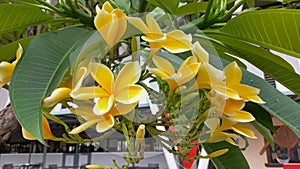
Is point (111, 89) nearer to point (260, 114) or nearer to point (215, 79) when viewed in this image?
point (215, 79)

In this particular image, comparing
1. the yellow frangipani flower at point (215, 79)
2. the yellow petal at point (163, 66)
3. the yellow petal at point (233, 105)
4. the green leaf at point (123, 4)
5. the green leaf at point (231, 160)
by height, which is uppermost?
the green leaf at point (123, 4)

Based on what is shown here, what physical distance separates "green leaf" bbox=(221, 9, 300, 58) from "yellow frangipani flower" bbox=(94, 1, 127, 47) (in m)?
0.14

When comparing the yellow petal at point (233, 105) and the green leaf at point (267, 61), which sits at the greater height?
the green leaf at point (267, 61)

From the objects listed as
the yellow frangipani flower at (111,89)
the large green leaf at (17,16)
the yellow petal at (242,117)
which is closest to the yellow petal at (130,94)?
the yellow frangipani flower at (111,89)

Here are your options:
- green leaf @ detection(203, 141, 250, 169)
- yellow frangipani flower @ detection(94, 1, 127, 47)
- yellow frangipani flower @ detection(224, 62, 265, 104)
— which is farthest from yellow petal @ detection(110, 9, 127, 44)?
green leaf @ detection(203, 141, 250, 169)

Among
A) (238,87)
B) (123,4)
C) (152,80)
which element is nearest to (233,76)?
(238,87)

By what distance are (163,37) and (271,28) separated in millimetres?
126

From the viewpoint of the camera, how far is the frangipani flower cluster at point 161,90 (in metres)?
0.22

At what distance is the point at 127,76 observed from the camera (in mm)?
223

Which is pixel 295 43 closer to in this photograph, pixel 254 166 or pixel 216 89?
pixel 216 89

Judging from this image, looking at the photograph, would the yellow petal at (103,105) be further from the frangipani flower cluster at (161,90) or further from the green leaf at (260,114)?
the green leaf at (260,114)

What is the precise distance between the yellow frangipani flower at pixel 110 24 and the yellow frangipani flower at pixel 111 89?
0.03m

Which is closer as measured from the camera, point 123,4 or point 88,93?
point 88,93

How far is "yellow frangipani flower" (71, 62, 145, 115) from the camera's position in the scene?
210mm
